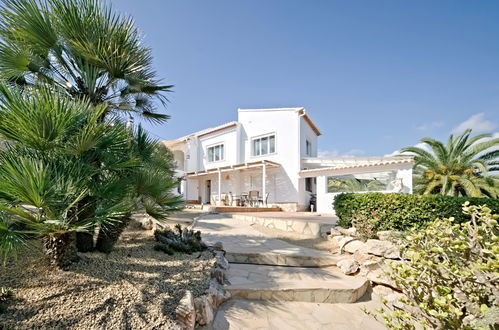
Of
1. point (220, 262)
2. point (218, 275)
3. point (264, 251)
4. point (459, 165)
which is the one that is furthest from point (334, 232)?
point (459, 165)

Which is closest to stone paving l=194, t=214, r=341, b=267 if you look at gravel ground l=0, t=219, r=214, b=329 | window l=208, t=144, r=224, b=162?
gravel ground l=0, t=219, r=214, b=329

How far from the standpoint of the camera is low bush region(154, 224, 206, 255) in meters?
4.85

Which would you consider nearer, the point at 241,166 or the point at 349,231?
the point at 349,231

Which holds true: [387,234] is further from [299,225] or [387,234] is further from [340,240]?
[299,225]

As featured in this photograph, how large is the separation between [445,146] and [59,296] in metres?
17.3

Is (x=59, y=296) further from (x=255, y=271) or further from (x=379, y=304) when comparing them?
(x=379, y=304)

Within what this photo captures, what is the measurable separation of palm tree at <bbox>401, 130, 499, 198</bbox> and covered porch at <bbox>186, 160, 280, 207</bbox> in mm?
9000

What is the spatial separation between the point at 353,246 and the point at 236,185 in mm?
13710

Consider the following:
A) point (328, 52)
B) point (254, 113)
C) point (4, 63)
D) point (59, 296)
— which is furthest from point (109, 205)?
point (254, 113)

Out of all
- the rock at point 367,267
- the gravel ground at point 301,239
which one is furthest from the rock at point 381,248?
the gravel ground at point 301,239

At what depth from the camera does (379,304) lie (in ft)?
13.8

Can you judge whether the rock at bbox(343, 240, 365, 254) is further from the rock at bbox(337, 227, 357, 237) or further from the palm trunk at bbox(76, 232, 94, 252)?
the palm trunk at bbox(76, 232, 94, 252)

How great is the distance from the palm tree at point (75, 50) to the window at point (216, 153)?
51.0 feet

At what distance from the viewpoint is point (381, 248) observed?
Answer: 17.7 ft
